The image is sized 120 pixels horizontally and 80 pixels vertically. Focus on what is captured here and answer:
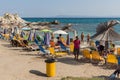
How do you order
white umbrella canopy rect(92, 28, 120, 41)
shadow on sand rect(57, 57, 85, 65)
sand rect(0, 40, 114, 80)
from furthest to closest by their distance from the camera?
white umbrella canopy rect(92, 28, 120, 41) < shadow on sand rect(57, 57, 85, 65) < sand rect(0, 40, 114, 80)

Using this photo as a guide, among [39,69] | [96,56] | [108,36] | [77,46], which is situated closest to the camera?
[39,69]

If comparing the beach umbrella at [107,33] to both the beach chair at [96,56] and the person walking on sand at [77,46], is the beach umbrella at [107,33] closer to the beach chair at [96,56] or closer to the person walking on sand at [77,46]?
the person walking on sand at [77,46]

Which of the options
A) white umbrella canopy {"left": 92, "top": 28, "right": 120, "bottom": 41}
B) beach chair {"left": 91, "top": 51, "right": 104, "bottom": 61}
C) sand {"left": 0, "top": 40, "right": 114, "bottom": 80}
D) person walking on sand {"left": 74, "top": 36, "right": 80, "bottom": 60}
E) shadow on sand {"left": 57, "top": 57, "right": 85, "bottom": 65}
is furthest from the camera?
person walking on sand {"left": 74, "top": 36, "right": 80, "bottom": 60}

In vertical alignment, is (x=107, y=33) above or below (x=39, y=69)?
above

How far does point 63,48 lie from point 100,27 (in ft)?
10.7

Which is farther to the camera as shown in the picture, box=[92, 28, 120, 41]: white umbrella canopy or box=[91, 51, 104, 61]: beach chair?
box=[92, 28, 120, 41]: white umbrella canopy

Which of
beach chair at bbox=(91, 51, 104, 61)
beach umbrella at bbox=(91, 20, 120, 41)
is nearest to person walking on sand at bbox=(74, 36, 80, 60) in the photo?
beach umbrella at bbox=(91, 20, 120, 41)

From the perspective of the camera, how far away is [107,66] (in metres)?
14.9

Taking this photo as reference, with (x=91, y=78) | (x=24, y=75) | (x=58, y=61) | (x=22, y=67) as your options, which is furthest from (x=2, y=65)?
(x=91, y=78)

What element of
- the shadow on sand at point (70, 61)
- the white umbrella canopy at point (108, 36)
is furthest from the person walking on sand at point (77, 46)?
the white umbrella canopy at point (108, 36)

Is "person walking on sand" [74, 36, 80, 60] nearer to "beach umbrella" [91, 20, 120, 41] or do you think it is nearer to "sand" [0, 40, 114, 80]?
"sand" [0, 40, 114, 80]

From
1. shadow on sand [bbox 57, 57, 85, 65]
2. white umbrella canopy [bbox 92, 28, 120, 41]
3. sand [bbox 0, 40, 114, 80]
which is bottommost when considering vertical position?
shadow on sand [bbox 57, 57, 85, 65]

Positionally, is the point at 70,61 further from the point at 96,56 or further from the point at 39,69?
the point at 39,69

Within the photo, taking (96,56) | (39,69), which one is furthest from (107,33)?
(39,69)
